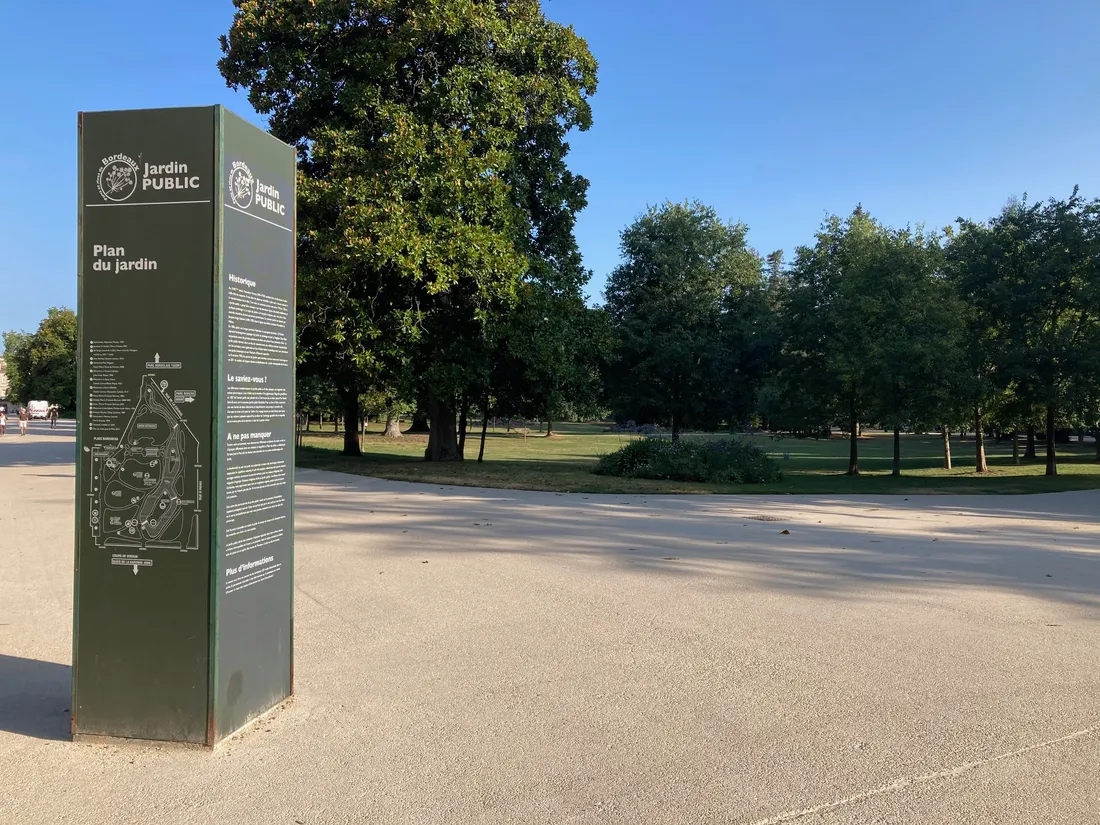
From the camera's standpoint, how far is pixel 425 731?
419 cm

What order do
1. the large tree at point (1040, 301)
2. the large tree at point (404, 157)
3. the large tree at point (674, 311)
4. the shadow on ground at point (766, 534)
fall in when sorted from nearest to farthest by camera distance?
1. the shadow on ground at point (766, 534)
2. the large tree at point (404, 157)
3. the large tree at point (1040, 301)
4. the large tree at point (674, 311)

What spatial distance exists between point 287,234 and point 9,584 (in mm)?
5179

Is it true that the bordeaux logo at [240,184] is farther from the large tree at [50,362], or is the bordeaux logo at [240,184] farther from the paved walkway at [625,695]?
the large tree at [50,362]

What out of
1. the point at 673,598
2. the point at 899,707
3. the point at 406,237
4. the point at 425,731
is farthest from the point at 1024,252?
the point at 425,731

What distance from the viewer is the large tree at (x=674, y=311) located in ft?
109

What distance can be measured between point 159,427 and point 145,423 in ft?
0.25

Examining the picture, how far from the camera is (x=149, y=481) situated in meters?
4.00

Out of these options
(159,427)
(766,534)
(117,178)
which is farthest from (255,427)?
(766,534)

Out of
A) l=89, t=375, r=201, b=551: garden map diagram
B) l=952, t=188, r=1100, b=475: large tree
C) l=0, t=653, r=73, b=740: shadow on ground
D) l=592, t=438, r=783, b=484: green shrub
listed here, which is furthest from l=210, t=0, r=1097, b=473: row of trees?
l=89, t=375, r=201, b=551: garden map diagram

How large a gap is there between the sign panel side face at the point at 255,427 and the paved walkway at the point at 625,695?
35 centimetres

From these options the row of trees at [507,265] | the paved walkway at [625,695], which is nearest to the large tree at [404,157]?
the row of trees at [507,265]

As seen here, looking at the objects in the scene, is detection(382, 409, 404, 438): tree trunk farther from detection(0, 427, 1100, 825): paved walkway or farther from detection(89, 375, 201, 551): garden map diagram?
detection(89, 375, 201, 551): garden map diagram

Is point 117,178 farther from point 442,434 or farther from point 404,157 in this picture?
point 442,434

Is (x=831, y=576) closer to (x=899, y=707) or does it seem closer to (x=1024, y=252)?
(x=899, y=707)
